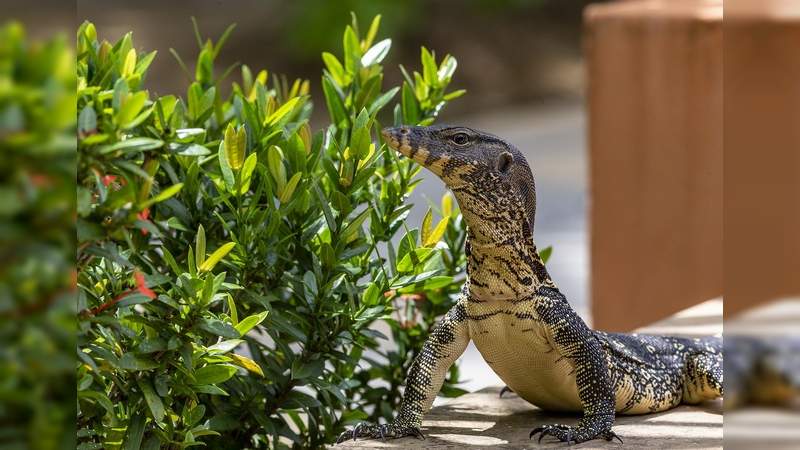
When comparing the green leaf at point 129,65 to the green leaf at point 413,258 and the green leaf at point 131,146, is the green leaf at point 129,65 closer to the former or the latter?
the green leaf at point 131,146

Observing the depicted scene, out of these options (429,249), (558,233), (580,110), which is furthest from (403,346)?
(580,110)

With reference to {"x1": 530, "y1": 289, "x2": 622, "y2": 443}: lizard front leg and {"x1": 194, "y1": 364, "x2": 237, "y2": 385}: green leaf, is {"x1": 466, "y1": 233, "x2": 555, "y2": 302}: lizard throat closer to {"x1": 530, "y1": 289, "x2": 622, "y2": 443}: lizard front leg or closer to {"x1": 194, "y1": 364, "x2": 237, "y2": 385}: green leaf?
{"x1": 530, "y1": 289, "x2": 622, "y2": 443}: lizard front leg

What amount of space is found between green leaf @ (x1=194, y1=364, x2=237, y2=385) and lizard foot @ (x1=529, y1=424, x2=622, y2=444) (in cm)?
69

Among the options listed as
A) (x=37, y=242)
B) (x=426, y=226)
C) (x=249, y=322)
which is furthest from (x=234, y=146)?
(x=37, y=242)

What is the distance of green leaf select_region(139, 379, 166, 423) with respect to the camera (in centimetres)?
214

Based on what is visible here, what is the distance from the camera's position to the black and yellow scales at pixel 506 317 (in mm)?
2340

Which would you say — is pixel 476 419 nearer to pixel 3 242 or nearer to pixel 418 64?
pixel 3 242

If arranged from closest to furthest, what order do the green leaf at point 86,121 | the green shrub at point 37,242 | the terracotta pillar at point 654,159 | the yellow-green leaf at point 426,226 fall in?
the green shrub at point 37,242 < the green leaf at point 86,121 < the yellow-green leaf at point 426,226 < the terracotta pillar at point 654,159

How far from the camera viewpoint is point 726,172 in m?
0.98

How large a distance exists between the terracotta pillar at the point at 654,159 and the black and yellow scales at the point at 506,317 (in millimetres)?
2653

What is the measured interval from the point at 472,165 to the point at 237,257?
52 cm

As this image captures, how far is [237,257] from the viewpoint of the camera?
7.80ft

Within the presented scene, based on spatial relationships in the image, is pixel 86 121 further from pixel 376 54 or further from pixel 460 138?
pixel 376 54

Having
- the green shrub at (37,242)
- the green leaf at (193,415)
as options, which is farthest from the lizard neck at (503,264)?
the green shrub at (37,242)
